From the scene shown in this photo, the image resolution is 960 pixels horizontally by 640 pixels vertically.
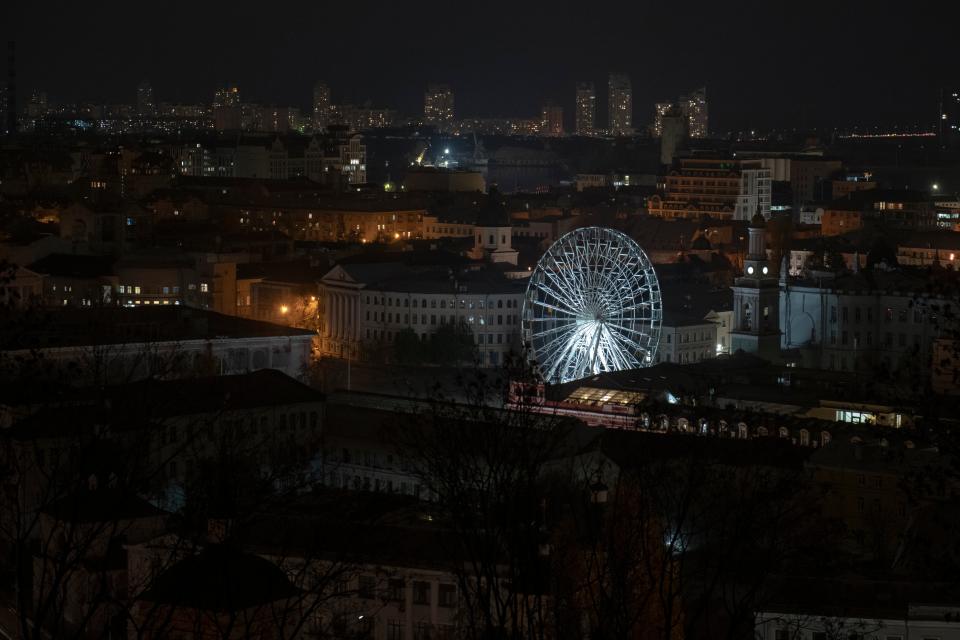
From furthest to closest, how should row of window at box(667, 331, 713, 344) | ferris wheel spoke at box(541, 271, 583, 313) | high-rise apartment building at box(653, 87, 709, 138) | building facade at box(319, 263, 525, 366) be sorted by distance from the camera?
high-rise apartment building at box(653, 87, 709, 138)
building facade at box(319, 263, 525, 366)
row of window at box(667, 331, 713, 344)
ferris wheel spoke at box(541, 271, 583, 313)

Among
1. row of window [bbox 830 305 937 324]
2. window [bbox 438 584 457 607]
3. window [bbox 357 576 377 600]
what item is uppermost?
row of window [bbox 830 305 937 324]

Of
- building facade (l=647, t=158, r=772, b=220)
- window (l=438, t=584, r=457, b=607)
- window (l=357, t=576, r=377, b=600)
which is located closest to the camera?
window (l=357, t=576, r=377, b=600)

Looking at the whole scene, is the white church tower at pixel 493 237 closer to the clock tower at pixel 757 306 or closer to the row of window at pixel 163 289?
the row of window at pixel 163 289

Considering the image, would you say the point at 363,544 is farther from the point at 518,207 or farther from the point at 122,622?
the point at 518,207

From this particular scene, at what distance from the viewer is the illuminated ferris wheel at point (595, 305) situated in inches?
1532

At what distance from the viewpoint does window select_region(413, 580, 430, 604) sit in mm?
21453

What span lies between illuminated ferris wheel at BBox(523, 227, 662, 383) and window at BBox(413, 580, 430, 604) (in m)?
16.9

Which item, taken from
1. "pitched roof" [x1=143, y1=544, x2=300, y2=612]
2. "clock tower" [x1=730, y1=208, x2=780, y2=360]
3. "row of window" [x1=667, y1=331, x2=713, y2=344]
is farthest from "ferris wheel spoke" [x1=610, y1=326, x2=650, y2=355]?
"pitched roof" [x1=143, y1=544, x2=300, y2=612]

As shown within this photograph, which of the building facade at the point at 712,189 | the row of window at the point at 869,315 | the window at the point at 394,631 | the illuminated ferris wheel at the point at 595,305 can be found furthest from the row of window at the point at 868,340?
the building facade at the point at 712,189

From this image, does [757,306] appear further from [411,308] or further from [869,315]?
[411,308]

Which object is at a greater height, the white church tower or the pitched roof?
the white church tower

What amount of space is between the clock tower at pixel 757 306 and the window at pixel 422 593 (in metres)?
22.6

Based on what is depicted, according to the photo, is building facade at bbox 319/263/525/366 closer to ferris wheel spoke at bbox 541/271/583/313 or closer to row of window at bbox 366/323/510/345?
row of window at bbox 366/323/510/345

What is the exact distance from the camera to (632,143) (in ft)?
453
